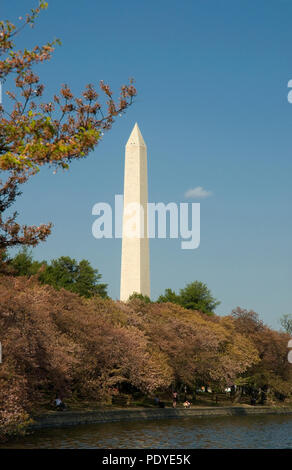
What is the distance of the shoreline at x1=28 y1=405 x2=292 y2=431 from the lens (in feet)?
123

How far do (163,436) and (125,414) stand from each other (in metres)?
9.92

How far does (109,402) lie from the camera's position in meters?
46.0

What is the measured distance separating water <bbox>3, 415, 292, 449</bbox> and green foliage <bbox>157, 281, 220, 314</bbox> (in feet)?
143

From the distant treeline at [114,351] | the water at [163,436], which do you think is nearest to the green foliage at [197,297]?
the distant treeline at [114,351]

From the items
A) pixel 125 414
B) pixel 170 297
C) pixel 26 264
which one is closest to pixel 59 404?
pixel 125 414

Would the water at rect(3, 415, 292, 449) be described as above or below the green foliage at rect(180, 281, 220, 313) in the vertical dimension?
below

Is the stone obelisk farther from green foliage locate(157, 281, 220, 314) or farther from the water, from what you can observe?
the water

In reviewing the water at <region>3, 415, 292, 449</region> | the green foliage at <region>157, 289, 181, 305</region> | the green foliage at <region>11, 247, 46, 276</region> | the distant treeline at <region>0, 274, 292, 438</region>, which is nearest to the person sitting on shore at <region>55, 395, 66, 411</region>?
the distant treeline at <region>0, 274, 292, 438</region>

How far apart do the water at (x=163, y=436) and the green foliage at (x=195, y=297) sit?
4345 cm

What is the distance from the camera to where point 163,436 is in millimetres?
35312

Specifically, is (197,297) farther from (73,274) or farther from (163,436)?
(163,436)

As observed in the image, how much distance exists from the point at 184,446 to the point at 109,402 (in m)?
15.5
